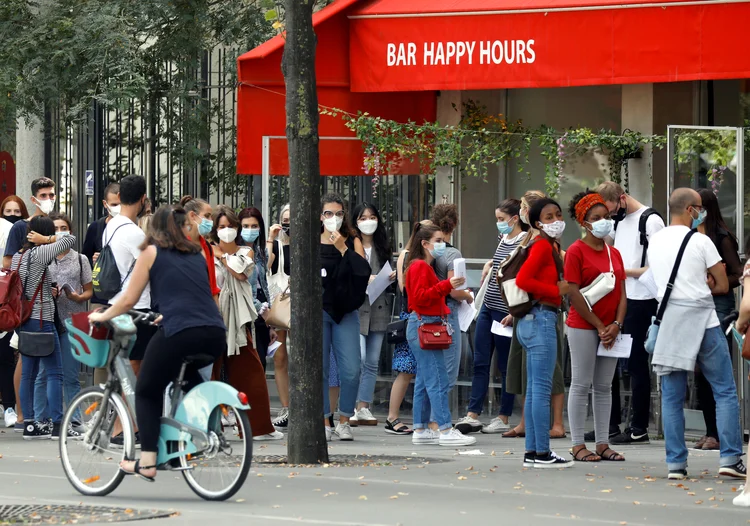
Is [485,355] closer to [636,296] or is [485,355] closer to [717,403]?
[636,296]

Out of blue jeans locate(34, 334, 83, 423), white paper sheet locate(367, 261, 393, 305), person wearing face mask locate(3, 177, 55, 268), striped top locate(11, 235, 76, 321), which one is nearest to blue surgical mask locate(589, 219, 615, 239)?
white paper sheet locate(367, 261, 393, 305)

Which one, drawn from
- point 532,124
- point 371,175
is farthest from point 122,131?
point 532,124

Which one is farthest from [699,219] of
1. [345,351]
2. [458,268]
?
A: [345,351]

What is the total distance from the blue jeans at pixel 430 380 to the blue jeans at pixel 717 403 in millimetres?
2253


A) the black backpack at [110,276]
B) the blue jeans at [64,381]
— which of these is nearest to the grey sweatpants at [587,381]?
the black backpack at [110,276]

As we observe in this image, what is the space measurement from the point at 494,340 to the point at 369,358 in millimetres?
1066

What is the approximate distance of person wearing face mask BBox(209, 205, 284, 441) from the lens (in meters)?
11.3

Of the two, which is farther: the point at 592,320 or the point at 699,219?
the point at 592,320

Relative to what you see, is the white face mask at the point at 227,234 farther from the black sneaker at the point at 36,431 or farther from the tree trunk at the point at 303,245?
the black sneaker at the point at 36,431

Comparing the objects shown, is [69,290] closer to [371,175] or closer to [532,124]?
[371,175]

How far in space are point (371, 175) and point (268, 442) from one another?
367 cm

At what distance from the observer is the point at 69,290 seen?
12.2 meters

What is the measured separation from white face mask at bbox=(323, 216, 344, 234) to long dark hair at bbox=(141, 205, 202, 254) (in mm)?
2985

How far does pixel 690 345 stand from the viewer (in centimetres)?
951
